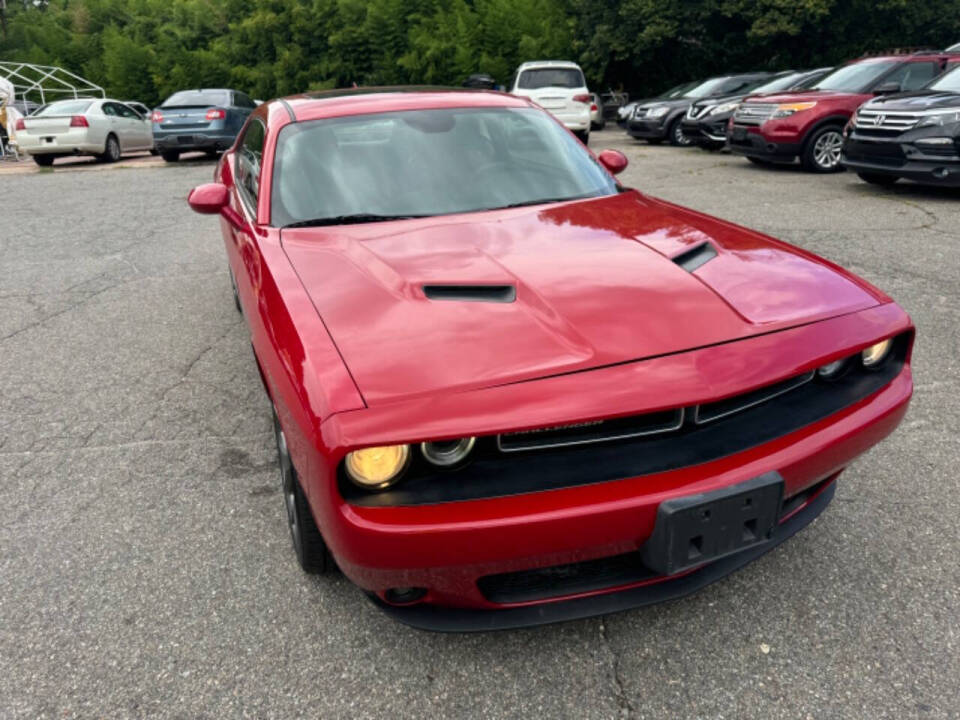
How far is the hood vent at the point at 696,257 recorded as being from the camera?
2.25 meters

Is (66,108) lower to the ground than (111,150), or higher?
higher

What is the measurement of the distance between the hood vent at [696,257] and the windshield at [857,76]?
950 cm

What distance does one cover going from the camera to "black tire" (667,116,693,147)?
591 inches

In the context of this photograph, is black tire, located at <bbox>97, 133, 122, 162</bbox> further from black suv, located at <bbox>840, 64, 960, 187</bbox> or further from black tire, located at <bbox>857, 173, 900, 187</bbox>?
black tire, located at <bbox>857, 173, 900, 187</bbox>

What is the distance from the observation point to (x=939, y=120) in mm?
7438

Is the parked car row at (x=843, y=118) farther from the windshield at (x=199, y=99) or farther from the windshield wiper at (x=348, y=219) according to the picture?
the windshield at (x=199, y=99)

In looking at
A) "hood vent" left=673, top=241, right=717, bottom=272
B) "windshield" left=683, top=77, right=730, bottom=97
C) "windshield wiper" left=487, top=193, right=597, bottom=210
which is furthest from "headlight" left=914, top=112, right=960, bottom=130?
"windshield" left=683, top=77, right=730, bottom=97

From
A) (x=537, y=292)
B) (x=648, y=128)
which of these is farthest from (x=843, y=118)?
(x=537, y=292)

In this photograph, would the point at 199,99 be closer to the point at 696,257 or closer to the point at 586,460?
the point at 696,257

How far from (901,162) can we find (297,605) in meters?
8.09

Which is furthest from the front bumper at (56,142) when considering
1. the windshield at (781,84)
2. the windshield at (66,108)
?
the windshield at (781,84)

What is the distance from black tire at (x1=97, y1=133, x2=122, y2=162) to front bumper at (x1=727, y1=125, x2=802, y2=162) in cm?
1251

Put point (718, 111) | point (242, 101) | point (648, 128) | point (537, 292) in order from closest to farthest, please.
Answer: point (537, 292)
point (718, 111)
point (648, 128)
point (242, 101)

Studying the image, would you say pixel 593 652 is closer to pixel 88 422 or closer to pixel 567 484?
pixel 567 484
